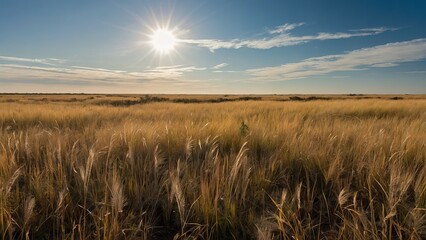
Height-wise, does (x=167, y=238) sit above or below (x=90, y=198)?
below

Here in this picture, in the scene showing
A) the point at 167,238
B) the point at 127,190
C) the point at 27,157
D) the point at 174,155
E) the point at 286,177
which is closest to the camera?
the point at 167,238

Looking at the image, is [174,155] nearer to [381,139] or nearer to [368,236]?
[368,236]

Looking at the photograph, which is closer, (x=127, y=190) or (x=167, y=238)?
(x=167, y=238)

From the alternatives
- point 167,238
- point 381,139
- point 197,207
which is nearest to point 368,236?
point 197,207

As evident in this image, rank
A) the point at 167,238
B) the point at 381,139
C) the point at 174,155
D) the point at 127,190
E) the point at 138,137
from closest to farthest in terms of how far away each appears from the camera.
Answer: the point at 167,238 < the point at 127,190 < the point at 174,155 < the point at 381,139 < the point at 138,137

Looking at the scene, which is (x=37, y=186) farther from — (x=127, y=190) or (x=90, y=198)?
(x=127, y=190)

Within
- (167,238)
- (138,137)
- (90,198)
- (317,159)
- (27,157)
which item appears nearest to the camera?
(167,238)

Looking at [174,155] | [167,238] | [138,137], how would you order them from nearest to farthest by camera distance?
1. [167,238]
2. [174,155]
3. [138,137]

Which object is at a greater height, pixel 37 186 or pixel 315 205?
pixel 37 186

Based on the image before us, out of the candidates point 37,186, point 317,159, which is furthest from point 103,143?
point 317,159

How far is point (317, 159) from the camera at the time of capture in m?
2.66

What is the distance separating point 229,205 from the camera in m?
1.78

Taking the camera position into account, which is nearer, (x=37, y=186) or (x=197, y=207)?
(x=197, y=207)

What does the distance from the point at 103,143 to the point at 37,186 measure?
1.52 m
